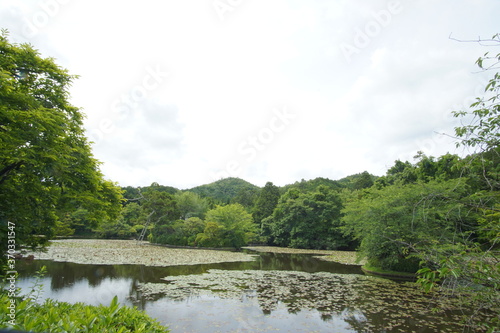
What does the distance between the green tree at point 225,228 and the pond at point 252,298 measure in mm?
13487

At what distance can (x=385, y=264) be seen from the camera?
13.3 metres

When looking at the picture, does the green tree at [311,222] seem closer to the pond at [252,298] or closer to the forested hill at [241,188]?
the forested hill at [241,188]

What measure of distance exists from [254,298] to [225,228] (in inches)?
750

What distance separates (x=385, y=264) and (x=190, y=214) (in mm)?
26854

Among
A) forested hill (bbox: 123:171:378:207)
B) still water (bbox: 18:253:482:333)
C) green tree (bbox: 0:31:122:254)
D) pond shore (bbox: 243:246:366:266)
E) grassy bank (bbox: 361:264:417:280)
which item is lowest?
pond shore (bbox: 243:246:366:266)

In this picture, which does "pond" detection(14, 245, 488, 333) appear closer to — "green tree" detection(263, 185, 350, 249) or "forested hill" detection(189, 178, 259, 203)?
"green tree" detection(263, 185, 350, 249)

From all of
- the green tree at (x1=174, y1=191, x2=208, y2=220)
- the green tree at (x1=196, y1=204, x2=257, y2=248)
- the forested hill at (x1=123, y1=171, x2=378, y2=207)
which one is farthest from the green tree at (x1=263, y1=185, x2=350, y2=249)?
the green tree at (x1=174, y1=191, x2=208, y2=220)

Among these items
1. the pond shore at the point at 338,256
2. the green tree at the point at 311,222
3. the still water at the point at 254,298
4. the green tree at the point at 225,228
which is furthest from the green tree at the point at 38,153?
the green tree at the point at 311,222

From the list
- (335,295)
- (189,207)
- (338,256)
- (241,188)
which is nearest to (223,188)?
(241,188)

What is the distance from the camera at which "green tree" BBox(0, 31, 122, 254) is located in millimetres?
4566

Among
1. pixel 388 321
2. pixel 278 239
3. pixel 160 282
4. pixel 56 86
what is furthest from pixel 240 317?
pixel 278 239

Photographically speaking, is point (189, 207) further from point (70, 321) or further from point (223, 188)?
point (223, 188)

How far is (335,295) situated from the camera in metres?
9.12

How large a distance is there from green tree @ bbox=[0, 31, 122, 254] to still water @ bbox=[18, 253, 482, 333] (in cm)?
232
